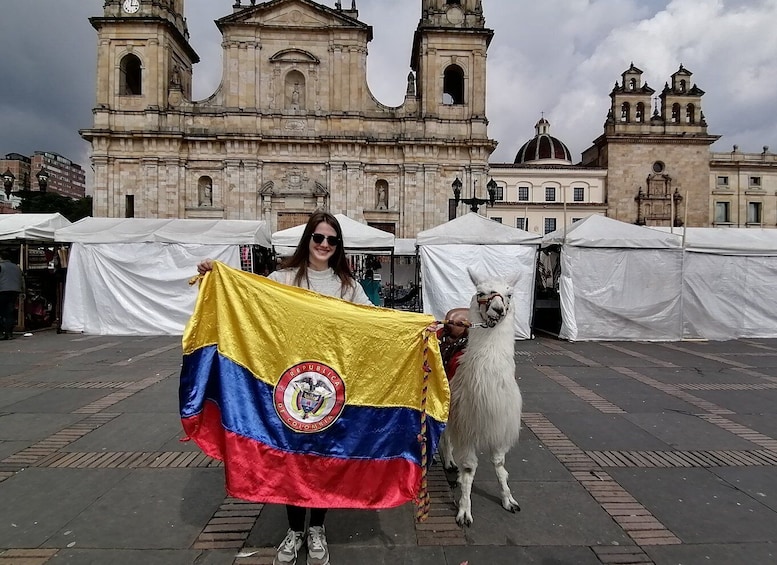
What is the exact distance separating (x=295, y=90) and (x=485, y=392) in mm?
31375

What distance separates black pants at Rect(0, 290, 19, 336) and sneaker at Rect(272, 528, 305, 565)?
12.7 m

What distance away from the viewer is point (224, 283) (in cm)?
302

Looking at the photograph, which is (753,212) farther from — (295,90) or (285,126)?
(285,126)

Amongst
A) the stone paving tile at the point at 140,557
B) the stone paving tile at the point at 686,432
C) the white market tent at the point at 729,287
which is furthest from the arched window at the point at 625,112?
the stone paving tile at the point at 140,557

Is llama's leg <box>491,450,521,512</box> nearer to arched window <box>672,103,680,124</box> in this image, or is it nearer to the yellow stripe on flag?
the yellow stripe on flag

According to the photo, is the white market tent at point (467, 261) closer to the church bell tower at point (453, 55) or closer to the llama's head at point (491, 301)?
the llama's head at point (491, 301)

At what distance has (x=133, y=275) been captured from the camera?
43.0ft

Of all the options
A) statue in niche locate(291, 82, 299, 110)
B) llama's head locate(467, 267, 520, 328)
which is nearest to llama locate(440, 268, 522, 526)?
llama's head locate(467, 267, 520, 328)

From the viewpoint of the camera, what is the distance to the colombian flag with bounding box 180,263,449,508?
9.32ft

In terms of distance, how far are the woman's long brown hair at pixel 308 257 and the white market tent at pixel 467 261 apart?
921 centimetres

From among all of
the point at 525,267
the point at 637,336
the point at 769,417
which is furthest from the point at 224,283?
the point at 637,336

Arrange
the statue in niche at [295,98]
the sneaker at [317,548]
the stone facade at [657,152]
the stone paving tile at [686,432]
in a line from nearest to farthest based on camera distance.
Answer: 1. the sneaker at [317,548]
2. the stone paving tile at [686,432]
3. the statue in niche at [295,98]
4. the stone facade at [657,152]

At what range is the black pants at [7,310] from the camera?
1179cm

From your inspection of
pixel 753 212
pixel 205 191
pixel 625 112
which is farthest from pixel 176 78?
pixel 753 212
